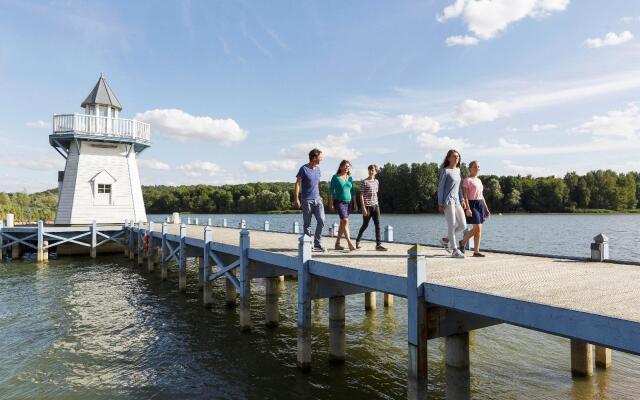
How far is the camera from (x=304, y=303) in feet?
27.8

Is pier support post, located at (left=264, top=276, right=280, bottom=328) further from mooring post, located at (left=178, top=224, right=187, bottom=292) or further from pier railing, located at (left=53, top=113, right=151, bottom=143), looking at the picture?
pier railing, located at (left=53, top=113, right=151, bottom=143)

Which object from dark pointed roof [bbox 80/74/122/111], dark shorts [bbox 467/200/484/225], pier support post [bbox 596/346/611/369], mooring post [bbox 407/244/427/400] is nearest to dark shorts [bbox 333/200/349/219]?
dark shorts [bbox 467/200/484/225]

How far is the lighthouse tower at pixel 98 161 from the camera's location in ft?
92.5

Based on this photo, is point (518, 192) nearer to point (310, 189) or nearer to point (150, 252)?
point (150, 252)

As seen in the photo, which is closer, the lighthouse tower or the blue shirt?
the blue shirt

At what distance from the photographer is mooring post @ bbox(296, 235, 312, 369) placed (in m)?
8.37

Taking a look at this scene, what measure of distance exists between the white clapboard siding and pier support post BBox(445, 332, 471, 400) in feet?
92.3

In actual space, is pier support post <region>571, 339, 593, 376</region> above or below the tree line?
below

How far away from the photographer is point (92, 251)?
2661 cm

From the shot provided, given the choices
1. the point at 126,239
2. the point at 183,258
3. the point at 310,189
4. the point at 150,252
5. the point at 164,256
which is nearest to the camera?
the point at 310,189

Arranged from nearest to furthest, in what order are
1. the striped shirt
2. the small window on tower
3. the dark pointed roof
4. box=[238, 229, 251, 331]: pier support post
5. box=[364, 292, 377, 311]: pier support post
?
the striped shirt → box=[238, 229, 251, 331]: pier support post → box=[364, 292, 377, 311]: pier support post → the dark pointed roof → the small window on tower

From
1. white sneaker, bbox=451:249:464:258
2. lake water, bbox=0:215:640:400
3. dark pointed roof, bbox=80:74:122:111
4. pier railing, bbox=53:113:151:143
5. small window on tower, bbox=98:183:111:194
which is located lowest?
lake water, bbox=0:215:640:400

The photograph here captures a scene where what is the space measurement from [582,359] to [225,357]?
758 cm

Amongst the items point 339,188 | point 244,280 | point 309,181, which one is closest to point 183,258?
point 244,280
